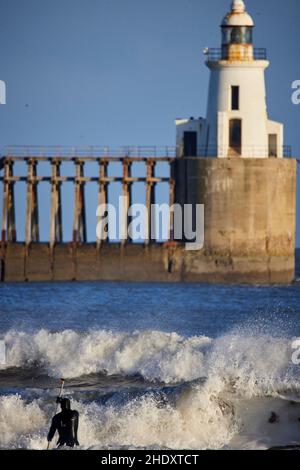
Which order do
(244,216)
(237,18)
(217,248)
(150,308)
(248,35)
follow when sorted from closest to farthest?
(150,308), (244,216), (217,248), (237,18), (248,35)

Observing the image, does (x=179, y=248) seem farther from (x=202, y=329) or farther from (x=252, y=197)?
(x=202, y=329)

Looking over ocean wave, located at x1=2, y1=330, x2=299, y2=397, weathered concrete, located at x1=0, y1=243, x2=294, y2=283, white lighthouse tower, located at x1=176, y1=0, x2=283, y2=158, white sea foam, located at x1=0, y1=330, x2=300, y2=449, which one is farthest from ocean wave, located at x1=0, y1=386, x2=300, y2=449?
white lighthouse tower, located at x1=176, y1=0, x2=283, y2=158

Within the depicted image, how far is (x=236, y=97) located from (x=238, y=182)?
11.4 feet

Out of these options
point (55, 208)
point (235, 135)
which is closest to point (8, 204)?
point (55, 208)

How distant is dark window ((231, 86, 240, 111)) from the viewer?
5794 cm

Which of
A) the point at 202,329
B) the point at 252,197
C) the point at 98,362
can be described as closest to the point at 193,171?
the point at 252,197

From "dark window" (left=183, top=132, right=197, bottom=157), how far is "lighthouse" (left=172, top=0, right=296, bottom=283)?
121 cm

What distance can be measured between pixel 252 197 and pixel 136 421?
32494 mm

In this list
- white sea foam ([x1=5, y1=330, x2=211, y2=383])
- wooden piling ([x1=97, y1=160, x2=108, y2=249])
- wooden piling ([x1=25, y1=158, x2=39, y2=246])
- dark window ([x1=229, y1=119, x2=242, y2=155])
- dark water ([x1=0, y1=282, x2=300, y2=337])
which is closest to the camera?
white sea foam ([x1=5, y1=330, x2=211, y2=383])

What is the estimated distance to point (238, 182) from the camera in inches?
2218

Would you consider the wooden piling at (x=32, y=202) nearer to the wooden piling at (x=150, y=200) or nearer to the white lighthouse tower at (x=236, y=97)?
the wooden piling at (x=150, y=200)

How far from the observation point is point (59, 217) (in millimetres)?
60094

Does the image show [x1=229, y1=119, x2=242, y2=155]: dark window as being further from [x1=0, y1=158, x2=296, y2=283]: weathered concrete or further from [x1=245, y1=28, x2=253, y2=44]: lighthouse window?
[x1=245, y1=28, x2=253, y2=44]: lighthouse window

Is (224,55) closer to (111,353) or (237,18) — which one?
(237,18)
